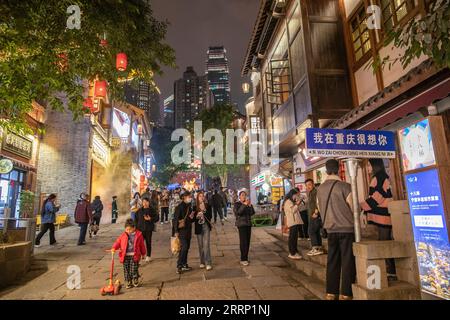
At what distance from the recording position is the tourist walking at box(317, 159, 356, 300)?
423cm

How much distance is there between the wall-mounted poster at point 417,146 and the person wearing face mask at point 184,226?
488cm

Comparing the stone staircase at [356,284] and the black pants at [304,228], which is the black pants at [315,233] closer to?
the stone staircase at [356,284]

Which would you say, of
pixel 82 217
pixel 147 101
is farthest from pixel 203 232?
pixel 147 101

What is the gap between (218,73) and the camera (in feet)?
609

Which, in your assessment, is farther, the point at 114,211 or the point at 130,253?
the point at 114,211

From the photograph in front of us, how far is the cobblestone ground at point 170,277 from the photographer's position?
17.2 ft

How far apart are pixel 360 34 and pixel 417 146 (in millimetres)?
6538

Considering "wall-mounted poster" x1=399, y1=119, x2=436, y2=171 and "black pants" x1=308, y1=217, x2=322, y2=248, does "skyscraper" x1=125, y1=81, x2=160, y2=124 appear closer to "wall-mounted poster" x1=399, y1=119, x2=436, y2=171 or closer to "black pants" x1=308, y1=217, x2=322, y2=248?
"black pants" x1=308, y1=217, x2=322, y2=248

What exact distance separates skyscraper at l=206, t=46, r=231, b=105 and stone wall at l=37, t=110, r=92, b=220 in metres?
164

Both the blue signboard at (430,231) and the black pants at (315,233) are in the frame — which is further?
the black pants at (315,233)

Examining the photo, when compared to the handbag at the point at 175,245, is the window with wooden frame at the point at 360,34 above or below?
above

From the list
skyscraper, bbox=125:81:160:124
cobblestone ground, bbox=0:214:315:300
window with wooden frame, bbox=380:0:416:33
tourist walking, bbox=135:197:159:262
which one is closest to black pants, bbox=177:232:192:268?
cobblestone ground, bbox=0:214:315:300

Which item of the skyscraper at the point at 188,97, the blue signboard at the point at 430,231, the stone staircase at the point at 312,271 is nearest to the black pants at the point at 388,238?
the blue signboard at the point at 430,231

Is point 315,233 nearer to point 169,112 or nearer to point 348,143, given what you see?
point 348,143
